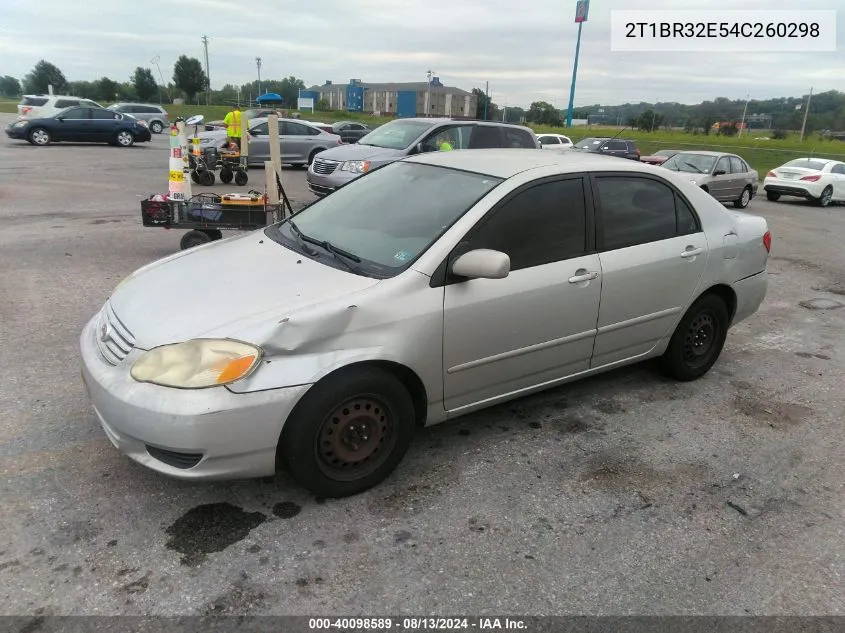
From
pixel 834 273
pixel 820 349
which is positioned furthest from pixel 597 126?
pixel 820 349

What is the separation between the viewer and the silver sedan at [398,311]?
8.77 feet

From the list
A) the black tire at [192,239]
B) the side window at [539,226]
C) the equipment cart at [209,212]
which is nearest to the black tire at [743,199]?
the equipment cart at [209,212]

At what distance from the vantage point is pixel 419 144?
37.0 feet

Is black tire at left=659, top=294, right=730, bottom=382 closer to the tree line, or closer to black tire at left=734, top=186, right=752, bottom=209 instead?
black tire at left=734, top=186, right=752, bottom=209

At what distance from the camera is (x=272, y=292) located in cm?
298

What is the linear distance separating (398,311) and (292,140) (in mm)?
17712

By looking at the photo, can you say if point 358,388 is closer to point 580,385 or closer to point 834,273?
point 580,385

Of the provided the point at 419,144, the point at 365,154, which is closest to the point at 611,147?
the point at 419,144

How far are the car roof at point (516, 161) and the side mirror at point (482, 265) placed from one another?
0.75m

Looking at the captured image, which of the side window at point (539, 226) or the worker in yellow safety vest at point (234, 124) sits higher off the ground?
the worker in yellow safety vest at point (234, 124)

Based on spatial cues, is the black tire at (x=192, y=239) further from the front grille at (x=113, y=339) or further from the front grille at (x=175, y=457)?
the front grille at (x=175, y=457)

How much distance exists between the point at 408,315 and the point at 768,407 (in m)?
2.84

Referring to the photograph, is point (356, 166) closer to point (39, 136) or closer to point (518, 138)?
point (518, 138)

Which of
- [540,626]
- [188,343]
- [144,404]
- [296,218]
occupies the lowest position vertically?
[540,626]
